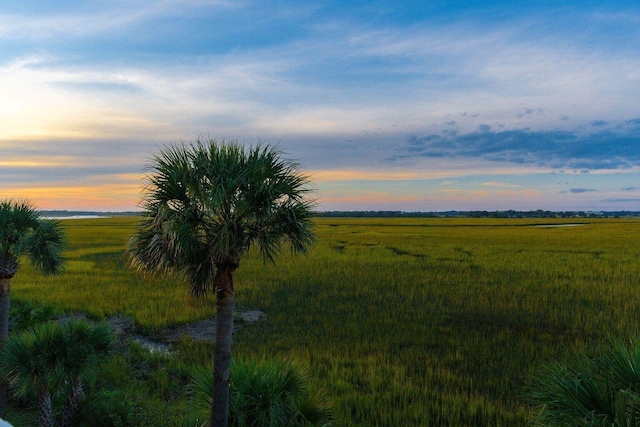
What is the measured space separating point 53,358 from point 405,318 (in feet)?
43.5

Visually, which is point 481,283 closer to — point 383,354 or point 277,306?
point 277,306

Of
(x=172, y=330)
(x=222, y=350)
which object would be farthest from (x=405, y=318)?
(x=222, y=350)

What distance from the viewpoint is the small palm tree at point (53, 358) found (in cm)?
725

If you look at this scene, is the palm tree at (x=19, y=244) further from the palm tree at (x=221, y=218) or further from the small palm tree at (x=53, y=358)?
the palm tree at (x=221, y=218)

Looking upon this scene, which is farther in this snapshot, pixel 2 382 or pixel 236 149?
pixel 2 382

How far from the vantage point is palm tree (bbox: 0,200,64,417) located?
321 inches

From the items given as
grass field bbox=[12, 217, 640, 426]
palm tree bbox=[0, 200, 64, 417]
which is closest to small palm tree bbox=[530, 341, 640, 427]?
grass field bbox=[12, 217, 640, 426]

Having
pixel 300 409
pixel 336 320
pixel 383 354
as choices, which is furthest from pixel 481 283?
pixel 300 409

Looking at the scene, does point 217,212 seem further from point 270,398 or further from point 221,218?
point 270,398

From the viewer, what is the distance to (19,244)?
8.21m

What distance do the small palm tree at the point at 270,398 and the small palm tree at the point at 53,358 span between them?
194cm

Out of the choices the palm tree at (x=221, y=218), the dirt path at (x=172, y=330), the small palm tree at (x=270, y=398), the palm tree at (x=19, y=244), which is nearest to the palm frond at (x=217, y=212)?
the palm tree at (x=221, y=218)

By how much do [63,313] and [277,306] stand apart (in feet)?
29.4

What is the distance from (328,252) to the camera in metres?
42.2
